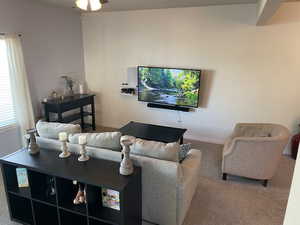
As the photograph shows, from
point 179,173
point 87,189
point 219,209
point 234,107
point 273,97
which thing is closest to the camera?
point 87,189

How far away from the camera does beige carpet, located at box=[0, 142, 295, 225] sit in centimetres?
259

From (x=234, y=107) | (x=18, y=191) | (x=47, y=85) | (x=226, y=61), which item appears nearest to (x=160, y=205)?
(x=18, y=191)

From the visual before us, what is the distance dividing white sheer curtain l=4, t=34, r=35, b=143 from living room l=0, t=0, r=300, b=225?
0.13 ft

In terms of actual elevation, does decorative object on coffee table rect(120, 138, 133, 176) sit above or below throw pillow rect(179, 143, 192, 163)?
above

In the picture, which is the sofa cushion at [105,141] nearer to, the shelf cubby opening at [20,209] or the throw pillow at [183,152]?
the throw pillow at [183,152]

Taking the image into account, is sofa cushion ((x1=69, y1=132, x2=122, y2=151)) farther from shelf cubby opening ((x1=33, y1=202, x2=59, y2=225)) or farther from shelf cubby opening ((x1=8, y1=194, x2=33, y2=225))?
shelf cubby opening ((x1=8, y1=194, x2=33, y2=225))

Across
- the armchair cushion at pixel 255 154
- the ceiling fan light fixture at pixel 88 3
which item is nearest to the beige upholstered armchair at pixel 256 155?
the armchair cushion at pixel 255 154

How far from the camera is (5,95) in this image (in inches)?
152

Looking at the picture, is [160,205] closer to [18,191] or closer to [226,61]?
[18,191]

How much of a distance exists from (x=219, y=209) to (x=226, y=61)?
2.79 meters

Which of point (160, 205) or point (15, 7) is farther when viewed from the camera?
point (15, 7)

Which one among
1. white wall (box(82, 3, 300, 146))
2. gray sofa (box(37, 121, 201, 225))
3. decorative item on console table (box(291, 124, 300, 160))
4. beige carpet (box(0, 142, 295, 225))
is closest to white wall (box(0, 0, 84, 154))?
white wall (box(82, 3, 300, 146))

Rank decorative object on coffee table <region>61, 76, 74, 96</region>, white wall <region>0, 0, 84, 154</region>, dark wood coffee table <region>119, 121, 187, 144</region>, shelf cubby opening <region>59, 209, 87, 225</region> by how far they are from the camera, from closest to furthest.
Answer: shelf cubby opening <region>59, 209, 87, 225</region> < dark wood coffee table <region>119, 121, 187, 144</region> < white wall <region>0, 0, 84, 154</region> < decorative object on coffee table <region>61, 76, 74, 96</region>

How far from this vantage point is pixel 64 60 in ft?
16.5
